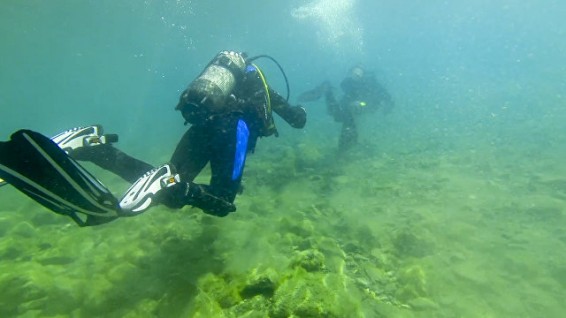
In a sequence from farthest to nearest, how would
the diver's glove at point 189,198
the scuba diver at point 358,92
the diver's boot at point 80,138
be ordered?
the scuba diver at point 358,92, the diver's boot at point 80,138, the diver's glove at point 189,198

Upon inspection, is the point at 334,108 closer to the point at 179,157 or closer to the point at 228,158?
the point at 179,157

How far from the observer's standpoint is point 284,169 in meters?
8.62

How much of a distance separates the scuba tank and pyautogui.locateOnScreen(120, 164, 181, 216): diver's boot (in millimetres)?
904

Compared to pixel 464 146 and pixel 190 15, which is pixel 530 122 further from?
pixel 190 15

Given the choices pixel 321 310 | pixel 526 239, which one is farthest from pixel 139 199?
pixel 526 239

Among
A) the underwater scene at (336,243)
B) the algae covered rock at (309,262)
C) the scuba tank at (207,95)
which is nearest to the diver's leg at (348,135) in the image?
the underwater scene at (336,243)

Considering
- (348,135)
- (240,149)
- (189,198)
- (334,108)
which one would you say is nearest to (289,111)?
(240,149)

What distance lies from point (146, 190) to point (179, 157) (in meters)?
1.13

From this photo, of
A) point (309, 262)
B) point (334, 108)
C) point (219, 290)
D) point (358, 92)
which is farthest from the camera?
point (358, 92)

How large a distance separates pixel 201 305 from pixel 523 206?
561 cm

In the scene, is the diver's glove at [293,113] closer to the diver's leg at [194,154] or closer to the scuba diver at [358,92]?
the diver's leg at [194,154]

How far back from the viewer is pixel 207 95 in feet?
13.2

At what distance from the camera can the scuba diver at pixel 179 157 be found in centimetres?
251

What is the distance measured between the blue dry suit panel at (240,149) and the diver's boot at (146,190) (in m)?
0.70
